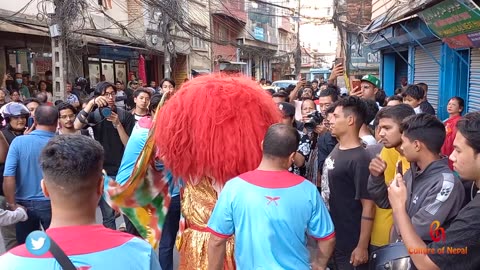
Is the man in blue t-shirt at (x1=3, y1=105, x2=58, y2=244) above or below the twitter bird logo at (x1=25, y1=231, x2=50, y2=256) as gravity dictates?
below

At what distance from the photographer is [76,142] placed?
1.44m

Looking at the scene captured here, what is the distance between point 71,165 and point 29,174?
2.29 metres

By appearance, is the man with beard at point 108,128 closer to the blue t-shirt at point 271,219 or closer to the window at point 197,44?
the blue t-shirt at point 271,219

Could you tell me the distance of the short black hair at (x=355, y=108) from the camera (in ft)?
9.42

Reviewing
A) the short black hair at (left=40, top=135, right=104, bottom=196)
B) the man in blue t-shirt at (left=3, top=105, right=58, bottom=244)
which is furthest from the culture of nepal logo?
the man in blue t-shirt at (left=3, top=105, right=58, bottom=244)

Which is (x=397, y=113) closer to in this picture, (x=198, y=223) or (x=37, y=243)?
(x=198, y=223)

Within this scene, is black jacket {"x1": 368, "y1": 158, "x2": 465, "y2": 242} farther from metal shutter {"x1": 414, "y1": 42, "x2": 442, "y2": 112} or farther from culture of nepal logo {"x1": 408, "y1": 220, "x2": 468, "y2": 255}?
metal shutter {"x1": 414, "y1": 42, "x2": 442, "y2": 112}

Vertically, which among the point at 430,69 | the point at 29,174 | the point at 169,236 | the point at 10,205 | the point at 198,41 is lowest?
the point at 169,236

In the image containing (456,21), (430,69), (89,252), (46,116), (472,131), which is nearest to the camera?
(89,252)

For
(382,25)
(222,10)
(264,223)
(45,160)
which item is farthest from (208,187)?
(222,10)

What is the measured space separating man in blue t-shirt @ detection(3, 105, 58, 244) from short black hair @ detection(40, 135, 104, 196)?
6.97ft

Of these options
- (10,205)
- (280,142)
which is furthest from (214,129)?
(10,205)

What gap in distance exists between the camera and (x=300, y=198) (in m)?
2.00

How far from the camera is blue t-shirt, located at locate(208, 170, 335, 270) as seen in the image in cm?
197
